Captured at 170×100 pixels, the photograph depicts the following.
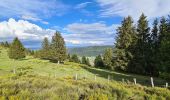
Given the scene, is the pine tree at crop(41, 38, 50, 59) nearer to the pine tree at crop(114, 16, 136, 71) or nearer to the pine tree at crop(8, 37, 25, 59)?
the pine tree at crop(8, 37, 25, 59)

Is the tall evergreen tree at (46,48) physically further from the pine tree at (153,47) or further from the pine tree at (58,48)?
the pine tree at (153,47)

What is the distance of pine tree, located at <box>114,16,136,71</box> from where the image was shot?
5561cm

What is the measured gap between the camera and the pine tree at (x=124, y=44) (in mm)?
55609

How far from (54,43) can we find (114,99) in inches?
2707

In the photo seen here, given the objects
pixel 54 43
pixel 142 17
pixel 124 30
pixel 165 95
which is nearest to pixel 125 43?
pixel 124 30

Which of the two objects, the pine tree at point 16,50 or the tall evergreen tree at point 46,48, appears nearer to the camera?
the pine tree at point 16,50

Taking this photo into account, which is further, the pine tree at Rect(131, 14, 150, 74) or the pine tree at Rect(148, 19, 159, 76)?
the pine tree at Rect(131, 14, 150, 74)

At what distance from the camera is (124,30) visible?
5628 centimetres

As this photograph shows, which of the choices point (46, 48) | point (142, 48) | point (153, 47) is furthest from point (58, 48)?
point (153, 47)

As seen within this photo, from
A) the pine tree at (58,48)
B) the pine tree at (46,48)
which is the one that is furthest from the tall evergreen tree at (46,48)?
the pine tree at (58,48)

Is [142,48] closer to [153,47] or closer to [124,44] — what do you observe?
[153,47]

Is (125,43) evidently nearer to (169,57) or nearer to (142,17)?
(142,17)

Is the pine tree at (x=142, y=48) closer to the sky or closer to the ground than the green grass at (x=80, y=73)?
closer to the sky

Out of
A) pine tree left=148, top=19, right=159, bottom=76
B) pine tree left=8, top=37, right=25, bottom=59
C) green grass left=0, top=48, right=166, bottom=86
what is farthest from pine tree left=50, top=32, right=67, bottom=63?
pine tree left=148, top=19, right=159, bottom=76
